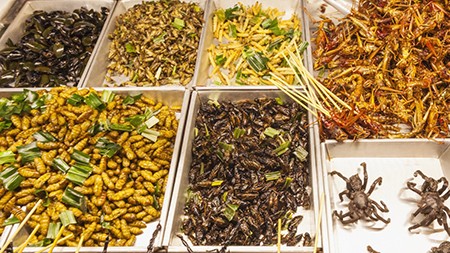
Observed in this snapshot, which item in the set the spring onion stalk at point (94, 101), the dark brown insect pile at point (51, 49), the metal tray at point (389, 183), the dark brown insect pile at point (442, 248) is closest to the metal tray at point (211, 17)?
the spring onion stalk at point (94, 101)

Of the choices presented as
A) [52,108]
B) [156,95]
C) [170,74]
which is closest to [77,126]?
[52,108]

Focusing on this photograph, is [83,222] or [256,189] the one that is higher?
[256,189]

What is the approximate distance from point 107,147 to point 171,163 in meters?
0.52

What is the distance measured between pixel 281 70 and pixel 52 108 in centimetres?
206

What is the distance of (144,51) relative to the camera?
3725 mm

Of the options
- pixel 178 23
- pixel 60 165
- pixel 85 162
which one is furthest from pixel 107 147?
pixel 178 23

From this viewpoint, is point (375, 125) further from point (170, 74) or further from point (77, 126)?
point (77, 126)

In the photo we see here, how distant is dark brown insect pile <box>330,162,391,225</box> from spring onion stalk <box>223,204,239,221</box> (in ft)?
2.38

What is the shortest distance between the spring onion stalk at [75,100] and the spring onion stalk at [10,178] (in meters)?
0.69

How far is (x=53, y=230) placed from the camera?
2.45m

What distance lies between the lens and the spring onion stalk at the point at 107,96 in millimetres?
3160

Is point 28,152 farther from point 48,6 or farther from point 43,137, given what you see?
point 48,6

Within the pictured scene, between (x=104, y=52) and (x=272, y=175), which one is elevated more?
(x=104, y=52)

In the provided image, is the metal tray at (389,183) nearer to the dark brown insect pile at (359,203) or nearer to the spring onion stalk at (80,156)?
the dark brown insect pile at (359,203)
